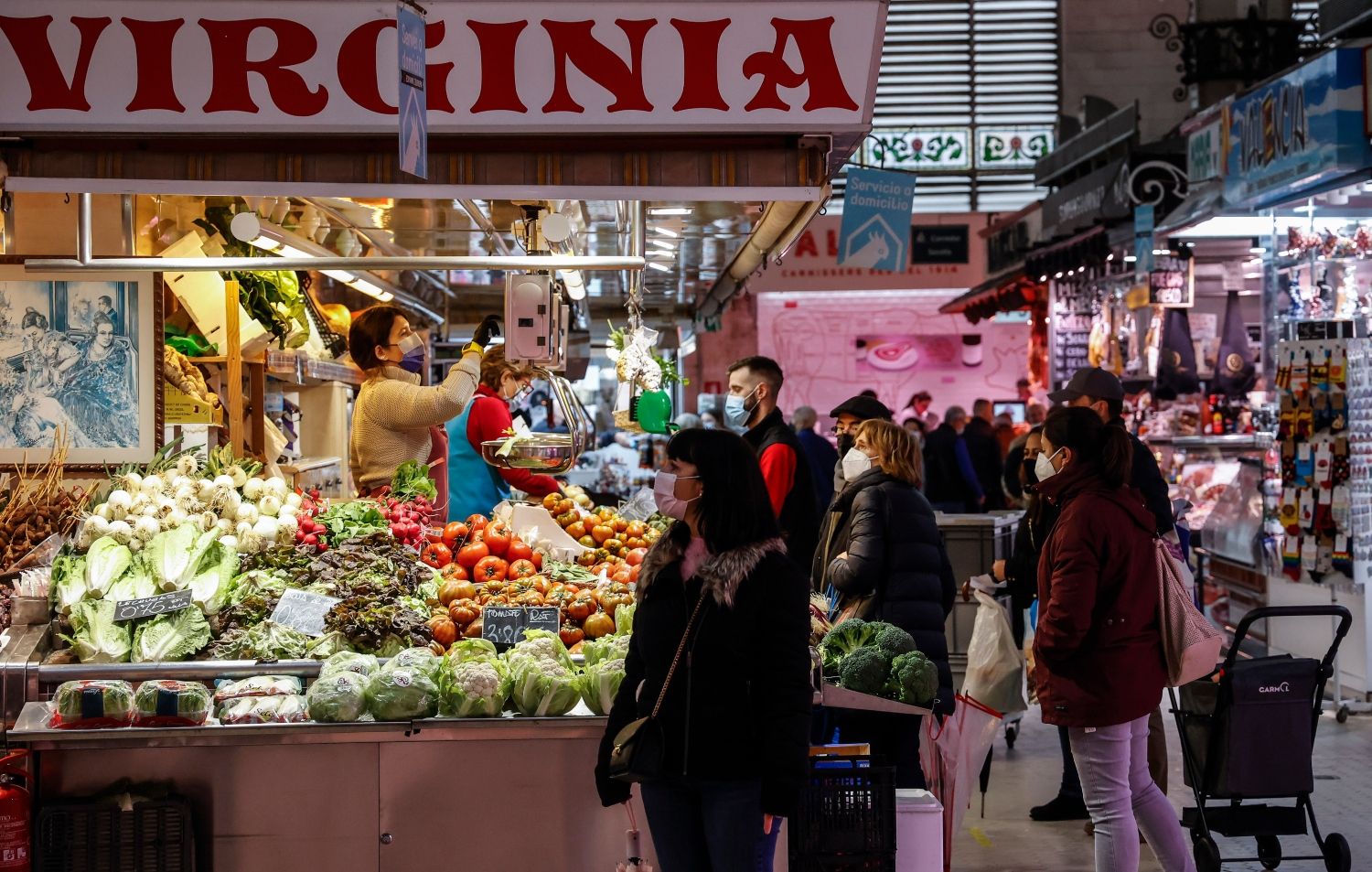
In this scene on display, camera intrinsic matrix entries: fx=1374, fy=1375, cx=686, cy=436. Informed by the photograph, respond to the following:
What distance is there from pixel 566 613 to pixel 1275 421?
6.68 m

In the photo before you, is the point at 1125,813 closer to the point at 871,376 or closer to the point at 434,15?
the point at 434,15

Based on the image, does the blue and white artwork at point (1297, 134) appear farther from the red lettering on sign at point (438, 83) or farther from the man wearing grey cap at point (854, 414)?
the red lettering on sign at point (438, 83)

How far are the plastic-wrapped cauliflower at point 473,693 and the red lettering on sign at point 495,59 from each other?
1847 millimetres

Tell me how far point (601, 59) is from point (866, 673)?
2.23m

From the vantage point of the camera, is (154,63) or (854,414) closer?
(154,63)

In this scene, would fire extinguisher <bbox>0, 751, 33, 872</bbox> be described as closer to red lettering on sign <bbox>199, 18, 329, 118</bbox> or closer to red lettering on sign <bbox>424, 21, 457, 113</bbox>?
red lettering on sign <bbox>199, 18, 329, 118</bbox>

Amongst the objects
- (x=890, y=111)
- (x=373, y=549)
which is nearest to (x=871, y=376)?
(x=890, y=111)

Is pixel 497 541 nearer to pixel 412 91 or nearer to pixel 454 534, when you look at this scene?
pixel 454 534

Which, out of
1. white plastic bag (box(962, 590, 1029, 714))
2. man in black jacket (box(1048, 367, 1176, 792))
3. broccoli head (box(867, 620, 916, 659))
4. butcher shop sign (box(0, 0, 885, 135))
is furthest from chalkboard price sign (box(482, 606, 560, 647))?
man in black jacket (box(1048, 367, 1176, 792))

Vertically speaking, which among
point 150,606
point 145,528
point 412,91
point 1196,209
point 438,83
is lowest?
point 150,606

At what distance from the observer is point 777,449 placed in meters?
6.70

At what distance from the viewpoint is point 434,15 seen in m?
4.57

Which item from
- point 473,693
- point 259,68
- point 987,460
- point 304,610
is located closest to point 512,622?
point 473,693

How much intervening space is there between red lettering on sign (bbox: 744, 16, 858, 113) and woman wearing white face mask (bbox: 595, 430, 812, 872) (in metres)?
1.52
